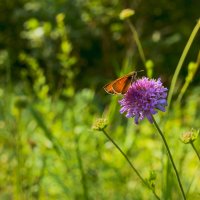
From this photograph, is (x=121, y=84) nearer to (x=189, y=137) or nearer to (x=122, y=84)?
(x=122, y=84)

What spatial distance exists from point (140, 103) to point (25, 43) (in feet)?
15.5

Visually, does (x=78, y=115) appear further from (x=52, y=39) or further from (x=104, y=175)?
(x=52, y=39)

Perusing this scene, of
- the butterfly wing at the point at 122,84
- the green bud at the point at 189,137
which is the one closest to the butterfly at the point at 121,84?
the butterfly wing at the point at 122,84

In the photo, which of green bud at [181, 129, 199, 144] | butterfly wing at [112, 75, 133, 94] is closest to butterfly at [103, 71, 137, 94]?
butterfly wing at [112, 75, 133, 94]

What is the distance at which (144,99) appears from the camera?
3.47 ft

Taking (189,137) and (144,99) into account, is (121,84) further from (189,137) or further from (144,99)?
(189,137)

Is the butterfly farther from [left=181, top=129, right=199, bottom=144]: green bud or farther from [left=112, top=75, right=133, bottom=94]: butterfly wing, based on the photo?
[left=181, top=129, right=199, bottom=144]: green bud

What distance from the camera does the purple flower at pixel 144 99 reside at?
1052 millimetres

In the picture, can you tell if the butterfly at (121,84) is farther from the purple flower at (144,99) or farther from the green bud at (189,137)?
the green bud at (189,137)

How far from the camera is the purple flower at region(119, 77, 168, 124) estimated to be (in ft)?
3.45

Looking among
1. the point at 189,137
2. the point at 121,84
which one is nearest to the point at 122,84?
the point at 121,84

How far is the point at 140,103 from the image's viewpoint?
105 centimetres

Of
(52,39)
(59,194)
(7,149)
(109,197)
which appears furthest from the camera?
(52,39)

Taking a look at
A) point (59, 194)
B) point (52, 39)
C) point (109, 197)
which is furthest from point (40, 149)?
point (52, 39)
